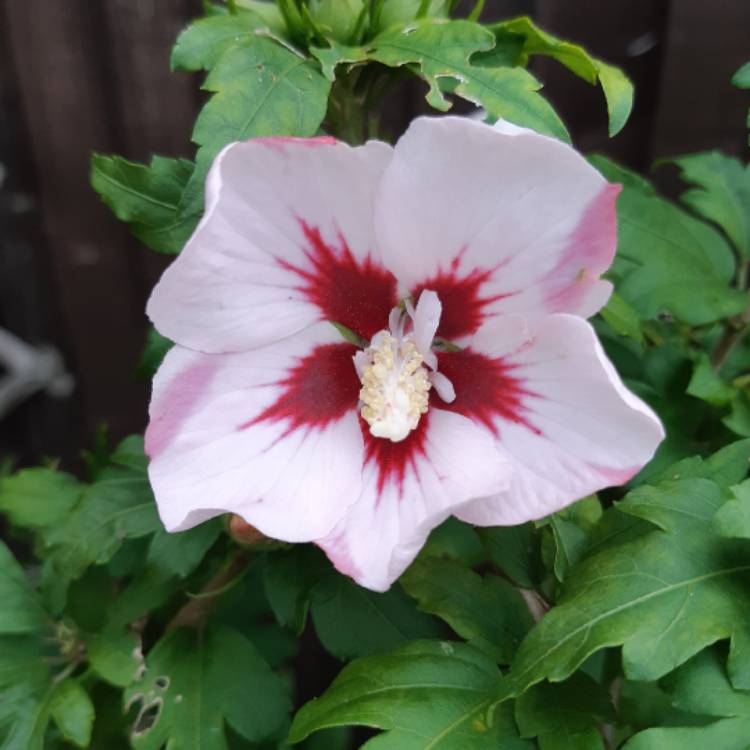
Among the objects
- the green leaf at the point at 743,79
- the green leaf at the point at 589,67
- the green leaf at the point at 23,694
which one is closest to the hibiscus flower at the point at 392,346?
the green leaf at the point at 589,67

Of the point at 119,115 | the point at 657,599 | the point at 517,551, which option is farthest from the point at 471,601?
the point at 119,115

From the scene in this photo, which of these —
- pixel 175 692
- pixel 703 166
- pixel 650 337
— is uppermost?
pixel 703 166

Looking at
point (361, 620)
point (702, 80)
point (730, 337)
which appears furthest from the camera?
point (702, 80)

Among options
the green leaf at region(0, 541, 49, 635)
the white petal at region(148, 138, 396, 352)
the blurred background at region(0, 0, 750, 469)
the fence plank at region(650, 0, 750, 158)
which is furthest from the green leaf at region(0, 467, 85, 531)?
the fence plank at region(650, 0, 750, 158)

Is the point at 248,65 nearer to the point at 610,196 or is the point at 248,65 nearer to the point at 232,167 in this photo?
the point at 232,167

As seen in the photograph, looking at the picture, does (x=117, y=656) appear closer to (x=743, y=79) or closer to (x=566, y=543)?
(x=566, y=543)

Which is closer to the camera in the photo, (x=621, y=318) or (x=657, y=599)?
(x=657, y=599)

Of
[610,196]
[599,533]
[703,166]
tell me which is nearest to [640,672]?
[599,533]
